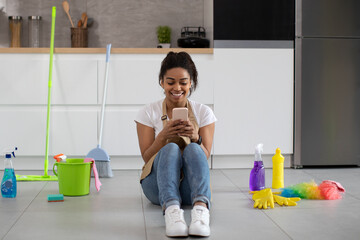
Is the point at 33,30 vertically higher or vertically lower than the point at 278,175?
higher

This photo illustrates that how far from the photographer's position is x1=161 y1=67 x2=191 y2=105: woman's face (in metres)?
2.37

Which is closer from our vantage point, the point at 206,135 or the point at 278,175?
the point at 206,135

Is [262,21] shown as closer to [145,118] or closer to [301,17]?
[301,17]

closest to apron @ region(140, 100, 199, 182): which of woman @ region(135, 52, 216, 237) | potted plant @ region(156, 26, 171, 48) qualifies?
woman @ region(135, 52, 216, 237)

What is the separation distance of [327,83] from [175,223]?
2.22 m

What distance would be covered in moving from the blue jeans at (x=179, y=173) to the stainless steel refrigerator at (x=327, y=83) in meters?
1.73

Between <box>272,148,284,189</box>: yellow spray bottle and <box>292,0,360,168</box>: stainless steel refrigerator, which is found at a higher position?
<box>292,0,360,168</box>: stainless steel refrigerator

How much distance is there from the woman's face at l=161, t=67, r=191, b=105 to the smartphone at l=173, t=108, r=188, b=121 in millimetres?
149

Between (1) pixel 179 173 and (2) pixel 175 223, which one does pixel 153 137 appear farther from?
(2) pixel 175 223

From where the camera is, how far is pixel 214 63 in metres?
3.74

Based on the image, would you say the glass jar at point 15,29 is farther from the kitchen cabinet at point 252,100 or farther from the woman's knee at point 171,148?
the woman's knee at point 171,148

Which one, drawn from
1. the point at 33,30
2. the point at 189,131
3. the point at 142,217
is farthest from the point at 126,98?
the point at 142,217

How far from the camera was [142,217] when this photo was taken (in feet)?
7.32

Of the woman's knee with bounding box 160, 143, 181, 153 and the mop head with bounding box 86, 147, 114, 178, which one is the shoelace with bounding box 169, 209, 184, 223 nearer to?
the woman's knee with bounding box 160, 143, 181, 153
